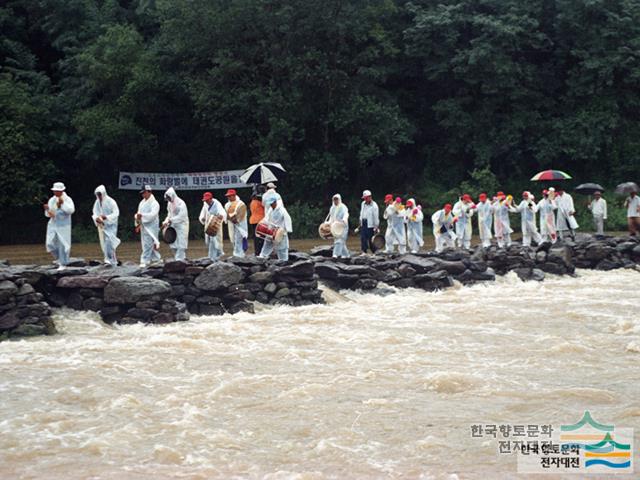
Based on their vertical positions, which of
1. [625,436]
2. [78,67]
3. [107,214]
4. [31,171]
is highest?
[78,67]

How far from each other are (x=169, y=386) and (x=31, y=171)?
2041 cm

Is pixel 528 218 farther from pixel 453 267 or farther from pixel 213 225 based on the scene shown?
pixel 213 225

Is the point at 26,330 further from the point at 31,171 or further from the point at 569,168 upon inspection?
the point at 569,168

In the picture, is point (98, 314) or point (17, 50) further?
point (17, 50)

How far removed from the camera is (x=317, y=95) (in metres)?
27.7

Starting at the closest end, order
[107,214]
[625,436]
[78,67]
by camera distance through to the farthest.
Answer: [625,436]
[107,214]
[78,67]

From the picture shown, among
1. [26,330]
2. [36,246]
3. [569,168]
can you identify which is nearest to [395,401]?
[26,330]

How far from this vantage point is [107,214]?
45.2 feet

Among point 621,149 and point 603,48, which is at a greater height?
point 603,48

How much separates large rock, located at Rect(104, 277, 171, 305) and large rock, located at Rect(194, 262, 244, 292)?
79 cm

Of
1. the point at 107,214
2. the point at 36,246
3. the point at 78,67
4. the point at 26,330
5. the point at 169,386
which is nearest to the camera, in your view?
the point at 169,386

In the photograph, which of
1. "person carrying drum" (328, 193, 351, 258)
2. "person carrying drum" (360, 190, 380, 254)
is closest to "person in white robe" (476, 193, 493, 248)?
"person carrying drum" (360, 190, 380, 254)

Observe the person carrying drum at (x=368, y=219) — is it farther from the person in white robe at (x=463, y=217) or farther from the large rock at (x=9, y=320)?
the large rock at (x=9, y=320)

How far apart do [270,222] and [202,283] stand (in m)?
2.83
